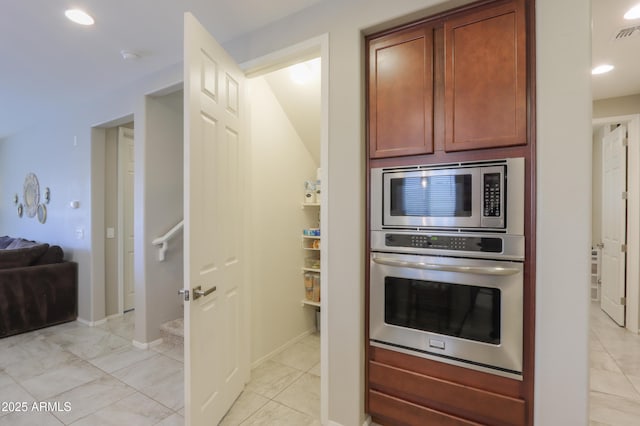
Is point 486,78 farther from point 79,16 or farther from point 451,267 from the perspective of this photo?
point 79,16

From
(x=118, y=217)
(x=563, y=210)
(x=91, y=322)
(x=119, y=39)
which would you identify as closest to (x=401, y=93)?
(x=563, y=210)

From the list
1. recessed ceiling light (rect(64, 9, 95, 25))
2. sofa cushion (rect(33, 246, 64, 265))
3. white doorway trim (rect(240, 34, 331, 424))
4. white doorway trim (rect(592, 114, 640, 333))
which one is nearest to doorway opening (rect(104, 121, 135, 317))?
sofa cushion (rect(33, 246, 64, 265))

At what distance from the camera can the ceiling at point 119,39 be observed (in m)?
1.96

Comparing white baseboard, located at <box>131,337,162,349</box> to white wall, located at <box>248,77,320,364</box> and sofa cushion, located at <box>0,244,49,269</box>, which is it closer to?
white wall, located at <box>248,77,320,364</box>

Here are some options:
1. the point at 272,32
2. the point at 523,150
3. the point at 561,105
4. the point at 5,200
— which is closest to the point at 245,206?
the point at 272,32

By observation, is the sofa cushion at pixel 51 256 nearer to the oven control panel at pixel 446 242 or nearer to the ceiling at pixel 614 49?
the oven control panel at pixel 446 242

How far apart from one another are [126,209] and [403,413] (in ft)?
12.7

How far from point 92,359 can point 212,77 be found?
2735mm

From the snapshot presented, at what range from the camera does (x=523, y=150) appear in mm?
1467

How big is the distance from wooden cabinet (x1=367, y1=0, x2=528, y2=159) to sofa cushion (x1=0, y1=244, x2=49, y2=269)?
411cm

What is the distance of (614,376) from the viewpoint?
8.29 ft

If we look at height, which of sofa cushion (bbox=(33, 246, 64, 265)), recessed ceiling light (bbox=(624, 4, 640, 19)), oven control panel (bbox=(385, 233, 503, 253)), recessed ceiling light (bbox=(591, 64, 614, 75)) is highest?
recessed ceiling light (bbox=(624, 4, 640, 19))

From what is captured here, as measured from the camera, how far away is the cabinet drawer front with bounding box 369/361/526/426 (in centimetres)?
148

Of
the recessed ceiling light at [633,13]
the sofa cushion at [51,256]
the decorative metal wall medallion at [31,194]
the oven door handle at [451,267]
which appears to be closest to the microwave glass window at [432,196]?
the oven door handle at [451,267]
